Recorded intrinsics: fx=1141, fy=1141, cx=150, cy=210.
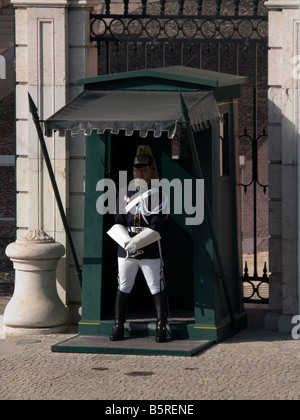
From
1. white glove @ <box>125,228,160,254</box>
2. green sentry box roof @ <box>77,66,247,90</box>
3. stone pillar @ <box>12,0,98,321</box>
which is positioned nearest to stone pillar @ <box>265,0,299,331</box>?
green sentry box roof @ <box>77,66,247,90</box>

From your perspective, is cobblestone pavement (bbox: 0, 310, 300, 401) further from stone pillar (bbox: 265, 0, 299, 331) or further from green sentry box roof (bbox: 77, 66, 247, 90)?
green sentry box roof (bbox: 77, 66, 247, 90)

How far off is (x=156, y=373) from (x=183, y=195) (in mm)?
1897

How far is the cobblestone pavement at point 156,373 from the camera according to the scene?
820 centimetres

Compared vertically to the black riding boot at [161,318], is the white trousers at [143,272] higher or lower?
higher

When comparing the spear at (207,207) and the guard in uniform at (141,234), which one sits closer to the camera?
the spear at (207,207)

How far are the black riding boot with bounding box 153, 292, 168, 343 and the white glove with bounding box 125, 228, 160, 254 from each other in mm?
457

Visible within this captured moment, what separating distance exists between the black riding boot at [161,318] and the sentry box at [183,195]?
0.65ft

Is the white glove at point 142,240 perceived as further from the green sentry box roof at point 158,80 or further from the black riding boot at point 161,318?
the green sentry box roof at point 158,80

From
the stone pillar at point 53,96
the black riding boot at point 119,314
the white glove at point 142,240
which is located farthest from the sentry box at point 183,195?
the stone pillar at point 53,96

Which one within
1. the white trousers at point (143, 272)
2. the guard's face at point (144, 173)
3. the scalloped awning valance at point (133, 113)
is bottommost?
the white trousers at point (143, 272)

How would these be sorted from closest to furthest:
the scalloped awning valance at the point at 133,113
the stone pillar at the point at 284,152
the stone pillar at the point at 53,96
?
the scalloped awning valance at the point at 133,113 → the stone pillar at the point at 284,152 → the stone pillar at the point at 53,96

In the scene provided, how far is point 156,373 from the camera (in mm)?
8906

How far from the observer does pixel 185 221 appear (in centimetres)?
1027
